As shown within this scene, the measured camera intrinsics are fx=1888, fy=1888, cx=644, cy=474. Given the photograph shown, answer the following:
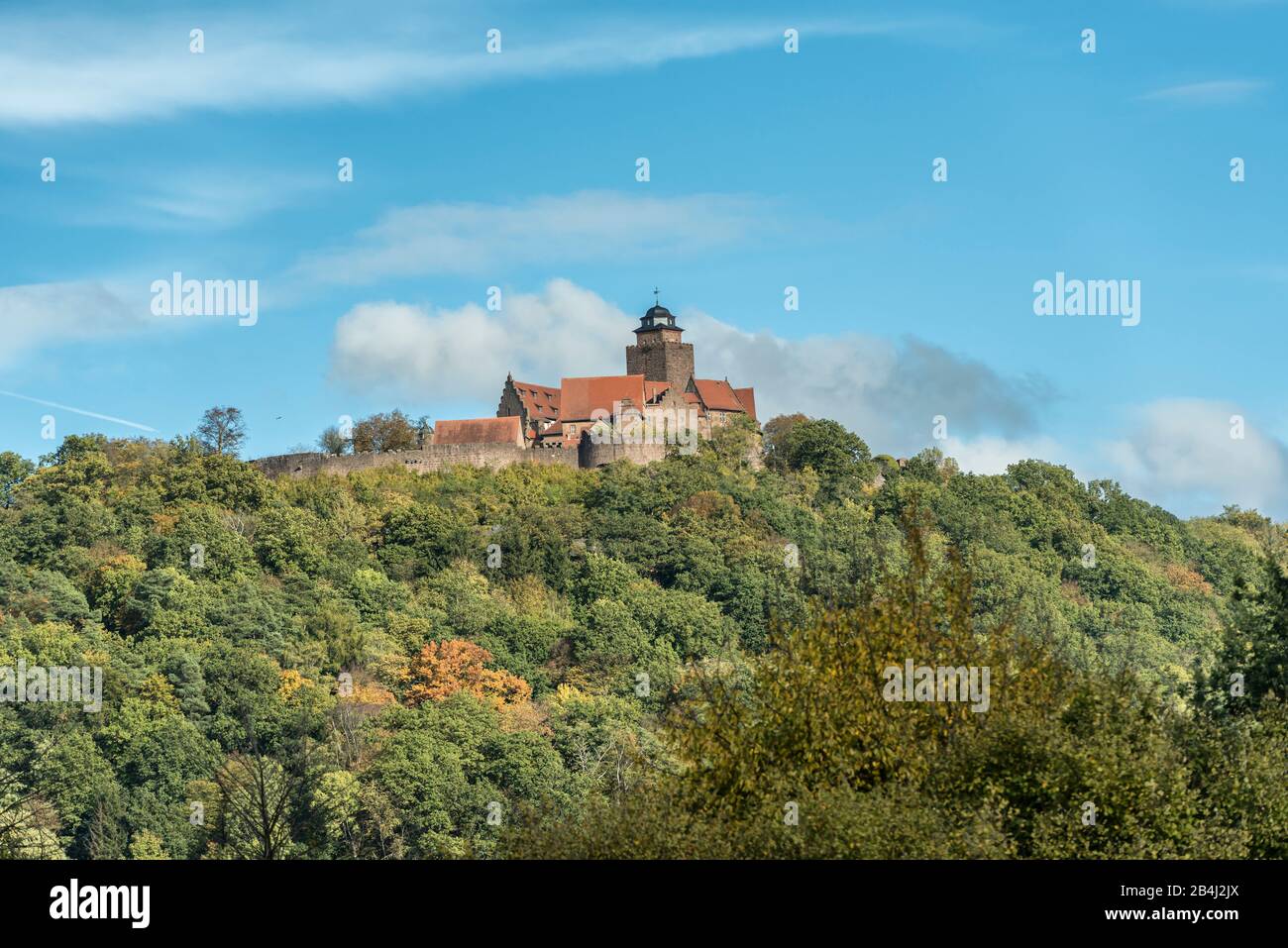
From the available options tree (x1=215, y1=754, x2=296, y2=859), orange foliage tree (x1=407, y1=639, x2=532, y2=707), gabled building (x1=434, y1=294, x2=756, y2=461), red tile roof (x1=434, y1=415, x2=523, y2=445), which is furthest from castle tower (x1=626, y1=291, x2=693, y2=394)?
tree (x1=215, y1=754, x2=296, y2=859)

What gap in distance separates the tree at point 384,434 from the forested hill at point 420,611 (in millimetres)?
4702

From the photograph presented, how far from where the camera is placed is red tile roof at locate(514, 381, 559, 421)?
342ft

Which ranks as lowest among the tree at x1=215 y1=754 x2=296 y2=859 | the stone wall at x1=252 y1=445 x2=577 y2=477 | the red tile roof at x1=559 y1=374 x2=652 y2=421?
the tree at x1=215 y1=754 x2=296 y2=859

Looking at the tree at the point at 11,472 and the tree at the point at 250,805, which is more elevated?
the tree at the point at 11,472

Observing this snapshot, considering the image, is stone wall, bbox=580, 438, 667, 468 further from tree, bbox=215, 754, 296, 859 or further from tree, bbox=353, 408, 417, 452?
tree, bbox=215, 754, 296, 859

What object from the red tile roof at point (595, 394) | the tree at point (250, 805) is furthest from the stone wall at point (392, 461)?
the tree at point (250, 805)

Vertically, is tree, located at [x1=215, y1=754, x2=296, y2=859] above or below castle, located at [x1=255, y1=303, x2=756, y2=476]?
below

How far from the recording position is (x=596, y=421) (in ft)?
338

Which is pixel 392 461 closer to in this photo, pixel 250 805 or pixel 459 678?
pixel 459 678

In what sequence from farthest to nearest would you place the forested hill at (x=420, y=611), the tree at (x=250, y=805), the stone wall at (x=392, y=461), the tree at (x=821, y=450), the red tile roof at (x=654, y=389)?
the red tile roof at (x=654, y=389) → the tree at (x=821, y=450) → the stone wall at (x=392, y=461) → the forested hill at (x=420, y=611) → the tree at (x=250, y=805)

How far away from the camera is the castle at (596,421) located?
313 feet

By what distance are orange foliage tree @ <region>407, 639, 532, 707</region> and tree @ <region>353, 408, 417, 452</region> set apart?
18.9m

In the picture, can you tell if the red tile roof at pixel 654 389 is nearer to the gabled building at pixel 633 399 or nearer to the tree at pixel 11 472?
the gabled building at pixel 633 399
